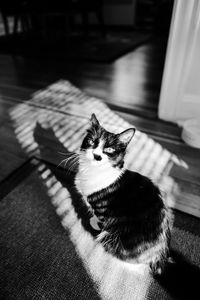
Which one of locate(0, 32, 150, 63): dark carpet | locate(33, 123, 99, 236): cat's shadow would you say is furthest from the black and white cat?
locate(0, 32, 150, 63): dark carpet

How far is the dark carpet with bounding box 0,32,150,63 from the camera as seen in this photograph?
3926mm

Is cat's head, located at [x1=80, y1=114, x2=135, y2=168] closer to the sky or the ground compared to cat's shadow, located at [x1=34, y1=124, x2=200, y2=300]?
closer to the sky

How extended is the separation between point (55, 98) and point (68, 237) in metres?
1.82

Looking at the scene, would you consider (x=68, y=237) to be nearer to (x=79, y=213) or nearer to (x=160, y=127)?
(x=79, y=213)

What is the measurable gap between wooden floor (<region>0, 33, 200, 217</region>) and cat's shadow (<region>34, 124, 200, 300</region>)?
20 centimetres

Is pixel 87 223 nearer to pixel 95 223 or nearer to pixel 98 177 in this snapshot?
pixel 95 223

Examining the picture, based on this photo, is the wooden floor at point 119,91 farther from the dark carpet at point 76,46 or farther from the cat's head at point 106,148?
the cat's head at point 106,148

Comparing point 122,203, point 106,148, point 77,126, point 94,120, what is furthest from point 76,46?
point 122,203

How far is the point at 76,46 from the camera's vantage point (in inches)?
175

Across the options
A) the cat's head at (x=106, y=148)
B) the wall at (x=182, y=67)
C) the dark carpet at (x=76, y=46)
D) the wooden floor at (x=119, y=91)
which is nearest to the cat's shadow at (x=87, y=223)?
the wooden floor at (x=119, y=91)

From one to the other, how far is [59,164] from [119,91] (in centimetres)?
156

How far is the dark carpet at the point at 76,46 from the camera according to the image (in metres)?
3.93

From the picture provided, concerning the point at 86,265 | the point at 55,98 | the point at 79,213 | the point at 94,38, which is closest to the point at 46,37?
the point at 94,38

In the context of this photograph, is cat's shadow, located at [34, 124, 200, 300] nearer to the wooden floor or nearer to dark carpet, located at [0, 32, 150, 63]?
the wooden floor
